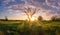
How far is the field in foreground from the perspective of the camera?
3.58 meters

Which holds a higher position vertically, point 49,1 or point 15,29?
point 49,1

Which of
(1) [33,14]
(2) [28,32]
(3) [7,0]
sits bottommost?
(2) [28,32]

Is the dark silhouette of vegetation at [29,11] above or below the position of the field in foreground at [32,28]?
above

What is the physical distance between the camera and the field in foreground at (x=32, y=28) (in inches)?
141

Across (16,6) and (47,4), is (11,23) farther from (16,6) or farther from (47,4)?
(47,4)

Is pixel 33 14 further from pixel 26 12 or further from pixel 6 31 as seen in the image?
pixel 6 31

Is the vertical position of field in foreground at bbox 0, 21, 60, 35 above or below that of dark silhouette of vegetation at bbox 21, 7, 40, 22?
below

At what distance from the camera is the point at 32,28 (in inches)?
141

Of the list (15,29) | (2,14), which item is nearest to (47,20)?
(15,29)

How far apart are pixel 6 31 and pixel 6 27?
70 millimetres

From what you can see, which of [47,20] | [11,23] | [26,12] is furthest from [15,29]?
[47,20]

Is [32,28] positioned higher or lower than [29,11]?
lower

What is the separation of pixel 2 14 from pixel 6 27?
25 cm

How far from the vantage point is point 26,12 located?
142 inches
